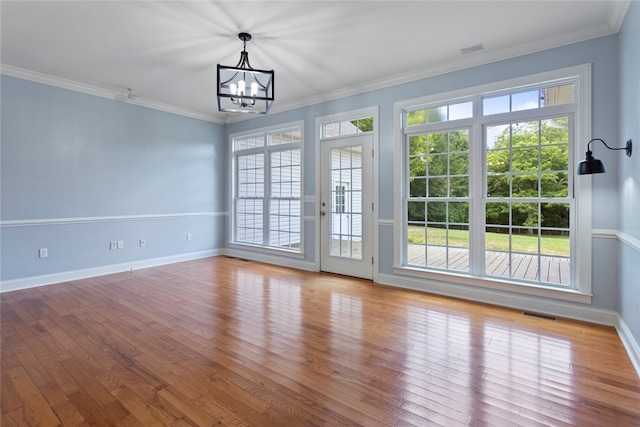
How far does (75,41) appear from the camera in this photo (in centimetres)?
334

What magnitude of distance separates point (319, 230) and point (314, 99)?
216 centimetres

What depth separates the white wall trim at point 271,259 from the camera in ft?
17.3

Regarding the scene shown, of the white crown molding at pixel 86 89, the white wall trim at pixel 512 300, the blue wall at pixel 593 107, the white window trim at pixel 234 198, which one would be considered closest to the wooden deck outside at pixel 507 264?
the white wall trim at pixel 512 300

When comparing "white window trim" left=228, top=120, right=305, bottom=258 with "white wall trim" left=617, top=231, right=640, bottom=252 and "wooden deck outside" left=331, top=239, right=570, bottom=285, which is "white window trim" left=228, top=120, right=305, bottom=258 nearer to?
"wooden deck outside" left=331, top=239, right=570, bottom=285

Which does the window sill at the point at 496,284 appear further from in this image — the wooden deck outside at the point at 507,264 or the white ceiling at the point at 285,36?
the white ceiling at the point at 285,36

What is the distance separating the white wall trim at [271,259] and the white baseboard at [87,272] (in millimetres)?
602

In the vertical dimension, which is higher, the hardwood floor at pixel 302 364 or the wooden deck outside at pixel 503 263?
the wooden deck outside at pixel 503 263

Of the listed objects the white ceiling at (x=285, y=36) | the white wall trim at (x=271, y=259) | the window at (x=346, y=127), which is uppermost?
the white ceiling at (x=285, y=36)

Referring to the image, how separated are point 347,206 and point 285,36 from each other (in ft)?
8.24

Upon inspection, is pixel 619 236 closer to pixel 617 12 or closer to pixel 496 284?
pixel 496 284

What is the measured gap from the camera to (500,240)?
3.62 metres

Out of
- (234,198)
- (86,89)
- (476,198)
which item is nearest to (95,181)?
(86,89)

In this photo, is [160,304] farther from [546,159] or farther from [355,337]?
[546,159]

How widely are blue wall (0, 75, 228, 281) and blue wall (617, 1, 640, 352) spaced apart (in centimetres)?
613
